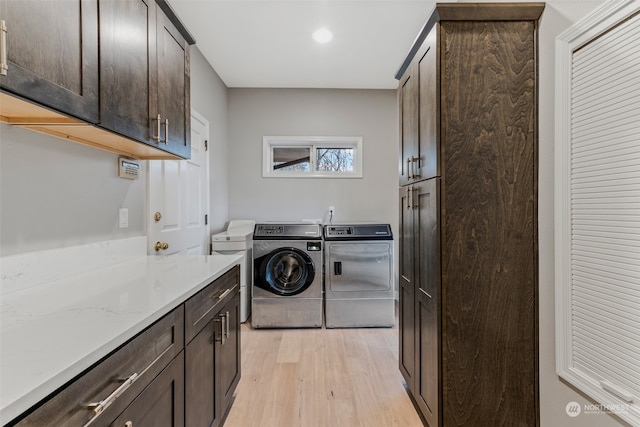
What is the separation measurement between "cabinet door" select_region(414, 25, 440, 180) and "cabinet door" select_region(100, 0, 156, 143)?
136 cm

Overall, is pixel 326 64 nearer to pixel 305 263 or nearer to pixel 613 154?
pixel 305 263

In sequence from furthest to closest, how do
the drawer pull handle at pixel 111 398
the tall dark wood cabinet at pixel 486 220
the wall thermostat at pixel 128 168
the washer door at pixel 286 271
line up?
1. the washer door at pixel 286 271
2. the wall thermostat at pixel 128 168
3. the tall dark wood cabinet at pixel 486 220
4. the drawer pull handle at pixel 111 398

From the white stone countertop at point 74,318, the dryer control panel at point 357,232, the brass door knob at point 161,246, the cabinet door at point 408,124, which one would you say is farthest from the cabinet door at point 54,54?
the dryer control panel at point 357,232

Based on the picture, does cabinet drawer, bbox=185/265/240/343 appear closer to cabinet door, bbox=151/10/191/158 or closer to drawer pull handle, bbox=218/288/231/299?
drawer pull handle, bbox=218/288/231/299

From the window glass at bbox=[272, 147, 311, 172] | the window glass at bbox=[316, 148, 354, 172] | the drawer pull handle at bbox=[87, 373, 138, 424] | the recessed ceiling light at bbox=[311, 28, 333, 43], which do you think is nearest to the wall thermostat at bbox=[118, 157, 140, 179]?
the drawer pull handle at bbox=[87, 373, 138, 424]

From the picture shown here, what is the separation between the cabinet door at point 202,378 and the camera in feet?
3.88

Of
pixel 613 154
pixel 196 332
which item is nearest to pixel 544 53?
pixel 613 154

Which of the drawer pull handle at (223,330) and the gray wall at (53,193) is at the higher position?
the gray wall at (53,193)

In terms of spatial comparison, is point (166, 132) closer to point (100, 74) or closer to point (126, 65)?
point (126, 65)

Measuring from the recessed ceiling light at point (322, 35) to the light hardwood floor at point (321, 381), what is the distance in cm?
274

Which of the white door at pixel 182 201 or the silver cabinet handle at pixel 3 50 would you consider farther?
the white door at pixel 182 201

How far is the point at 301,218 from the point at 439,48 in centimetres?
264

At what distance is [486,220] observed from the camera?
1.43 m

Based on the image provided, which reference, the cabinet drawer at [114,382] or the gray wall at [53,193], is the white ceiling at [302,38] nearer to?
the gray wall at [53,193]
